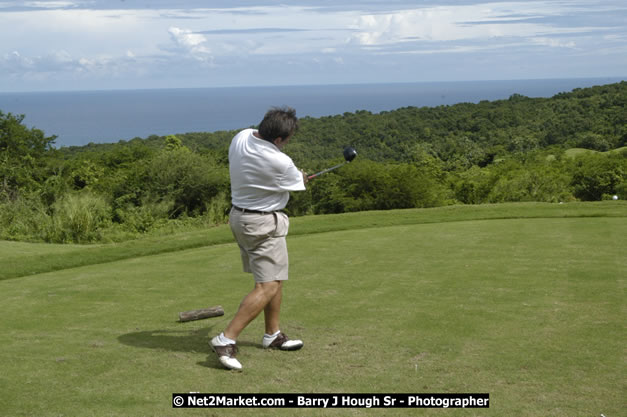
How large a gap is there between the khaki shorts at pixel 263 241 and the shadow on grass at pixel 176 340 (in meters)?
Answer: 0.73

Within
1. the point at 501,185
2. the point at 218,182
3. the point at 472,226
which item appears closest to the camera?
the point at 472,226

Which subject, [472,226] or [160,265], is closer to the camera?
[160,265]

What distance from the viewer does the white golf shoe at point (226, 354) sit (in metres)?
4.56

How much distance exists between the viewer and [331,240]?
1176cm

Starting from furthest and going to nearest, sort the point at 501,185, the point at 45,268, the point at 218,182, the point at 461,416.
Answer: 1. the point at 218,182
2. the point at 501,185
3. the point at 45,268
4. the point at 461,416

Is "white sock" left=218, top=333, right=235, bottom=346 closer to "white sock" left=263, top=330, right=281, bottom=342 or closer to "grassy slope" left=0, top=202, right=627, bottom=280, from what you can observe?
"white sock" left=263, top=330, right=281, bottom=342

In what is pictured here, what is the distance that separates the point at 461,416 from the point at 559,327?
7.69 ft

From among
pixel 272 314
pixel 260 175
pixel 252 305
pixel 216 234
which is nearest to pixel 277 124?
pixel 260 175

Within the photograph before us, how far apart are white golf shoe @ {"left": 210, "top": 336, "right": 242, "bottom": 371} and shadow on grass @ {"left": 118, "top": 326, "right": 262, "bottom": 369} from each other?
0.50ft

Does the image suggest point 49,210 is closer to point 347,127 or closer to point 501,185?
point 501,185

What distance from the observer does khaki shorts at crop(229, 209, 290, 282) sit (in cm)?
495

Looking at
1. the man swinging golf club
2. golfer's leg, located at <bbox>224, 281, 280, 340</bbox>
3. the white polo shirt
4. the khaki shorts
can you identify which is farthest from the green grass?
the white polo shirt

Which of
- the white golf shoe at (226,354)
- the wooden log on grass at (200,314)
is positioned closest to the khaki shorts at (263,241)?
the white golf shoe at (226,354)

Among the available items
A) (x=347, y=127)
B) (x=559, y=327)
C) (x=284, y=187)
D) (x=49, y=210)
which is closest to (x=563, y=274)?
(x=559, y=327)
